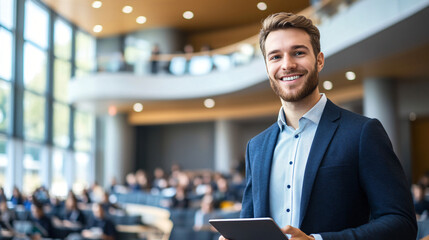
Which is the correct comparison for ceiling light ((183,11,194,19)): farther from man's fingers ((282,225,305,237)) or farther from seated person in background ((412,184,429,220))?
seated person in background ((412,184,429,220))

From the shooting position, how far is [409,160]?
16.5m

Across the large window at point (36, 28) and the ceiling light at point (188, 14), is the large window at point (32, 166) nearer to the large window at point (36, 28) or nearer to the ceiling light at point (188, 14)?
the large window at point (36, 28)

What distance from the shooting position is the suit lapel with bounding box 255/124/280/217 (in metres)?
1.70

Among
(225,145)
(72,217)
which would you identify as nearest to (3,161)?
(72,217)

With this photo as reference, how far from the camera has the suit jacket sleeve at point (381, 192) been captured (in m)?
1.43

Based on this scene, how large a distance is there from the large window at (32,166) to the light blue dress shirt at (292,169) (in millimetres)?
14703

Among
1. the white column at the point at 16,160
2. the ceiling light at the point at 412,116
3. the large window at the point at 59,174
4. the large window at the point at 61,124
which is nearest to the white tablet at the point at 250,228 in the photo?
the white column at the point at 16,160

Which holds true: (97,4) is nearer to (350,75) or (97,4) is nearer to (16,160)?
(350,75)

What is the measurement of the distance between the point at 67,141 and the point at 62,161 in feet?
3.09

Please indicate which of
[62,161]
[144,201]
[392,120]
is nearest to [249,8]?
[392,120]

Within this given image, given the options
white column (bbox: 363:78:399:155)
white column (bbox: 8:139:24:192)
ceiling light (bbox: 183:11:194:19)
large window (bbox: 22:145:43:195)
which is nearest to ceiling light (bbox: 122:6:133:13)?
ceiling light (bbox: 183:11:194:19)

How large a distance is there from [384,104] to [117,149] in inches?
462

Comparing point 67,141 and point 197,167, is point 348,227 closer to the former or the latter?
point 67,141

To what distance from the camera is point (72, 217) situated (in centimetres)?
1034
